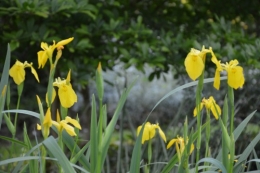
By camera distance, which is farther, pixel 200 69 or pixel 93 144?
pixel 93 144

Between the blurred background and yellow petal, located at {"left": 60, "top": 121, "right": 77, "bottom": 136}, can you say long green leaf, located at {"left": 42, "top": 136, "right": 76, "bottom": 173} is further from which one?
the blurred background

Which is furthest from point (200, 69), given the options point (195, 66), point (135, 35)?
point (135, 35)

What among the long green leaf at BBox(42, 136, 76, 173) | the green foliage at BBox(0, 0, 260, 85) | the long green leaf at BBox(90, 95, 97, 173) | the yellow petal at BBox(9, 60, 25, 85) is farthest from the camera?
the green foliage at BBox(0, 0, 260, 85)

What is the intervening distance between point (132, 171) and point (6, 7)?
1748 millimetres

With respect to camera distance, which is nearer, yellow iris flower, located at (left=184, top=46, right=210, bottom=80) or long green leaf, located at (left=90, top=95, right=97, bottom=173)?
yellow iris flower, located at (left=184, top=46, right=210, bottom=80)

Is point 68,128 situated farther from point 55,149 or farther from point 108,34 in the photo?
point 108,34

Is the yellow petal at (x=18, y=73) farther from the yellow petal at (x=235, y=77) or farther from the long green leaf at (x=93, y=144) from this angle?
the yellow petal at (x=235, y=77)

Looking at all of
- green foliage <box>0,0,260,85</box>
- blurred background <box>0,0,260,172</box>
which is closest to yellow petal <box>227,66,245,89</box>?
blurred background <box>0,0,260,172</box>

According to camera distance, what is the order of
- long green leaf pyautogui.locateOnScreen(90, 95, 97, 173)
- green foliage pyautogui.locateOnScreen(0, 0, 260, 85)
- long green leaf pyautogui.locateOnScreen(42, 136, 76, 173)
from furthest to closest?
green foliage pyautogui.locateOnScreen(0, 0, 260, 85), long green leaf pyautogui.locateOnScreen(90, 95, 97, 173), long green leaf pyautogui.locateOnScreen(42, 136, 76, 173)

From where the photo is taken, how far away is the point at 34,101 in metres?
5.06

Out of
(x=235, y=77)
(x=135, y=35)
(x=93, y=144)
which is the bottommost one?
(x=93, y=144)

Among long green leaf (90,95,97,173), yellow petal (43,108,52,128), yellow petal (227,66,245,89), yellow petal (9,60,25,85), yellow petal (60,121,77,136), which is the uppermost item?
yellow petal (9,60,25,85)

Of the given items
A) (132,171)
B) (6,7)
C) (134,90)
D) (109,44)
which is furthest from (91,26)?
(134,90)

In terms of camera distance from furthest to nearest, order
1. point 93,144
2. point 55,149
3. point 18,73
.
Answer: point 18,73 → point 93,144 → point 55,149
